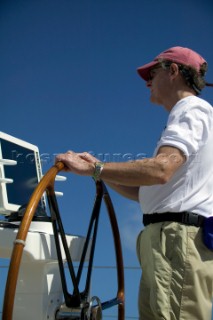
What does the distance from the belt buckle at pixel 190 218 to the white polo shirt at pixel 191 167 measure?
0.05 ft

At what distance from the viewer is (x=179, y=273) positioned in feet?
4.18

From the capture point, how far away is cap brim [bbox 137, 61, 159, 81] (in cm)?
156

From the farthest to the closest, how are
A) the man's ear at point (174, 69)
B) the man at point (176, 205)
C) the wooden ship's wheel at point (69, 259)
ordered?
1. the man's ear at point (174, 69)
2. the man at point (176, 205)
3. the wooden ship's wheel at point (69, 259)

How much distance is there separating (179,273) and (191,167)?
0.28 metres

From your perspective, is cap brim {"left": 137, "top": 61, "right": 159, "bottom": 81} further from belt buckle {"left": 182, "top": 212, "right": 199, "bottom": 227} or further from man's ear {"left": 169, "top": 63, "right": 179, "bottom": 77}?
belt buckle {"left": 182, "top": 212, "right": 199, "bottom": 227}

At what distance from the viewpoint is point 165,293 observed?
4.14 feet

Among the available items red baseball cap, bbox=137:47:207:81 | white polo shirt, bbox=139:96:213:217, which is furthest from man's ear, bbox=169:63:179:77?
white polo shirt, bbox=139:96:213:217

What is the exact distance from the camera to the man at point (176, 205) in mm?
1260

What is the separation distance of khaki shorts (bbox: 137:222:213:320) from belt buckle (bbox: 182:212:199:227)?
0.01 m

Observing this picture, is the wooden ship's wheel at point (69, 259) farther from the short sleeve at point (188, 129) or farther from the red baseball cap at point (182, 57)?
the red baseball cap at point (182, 57)

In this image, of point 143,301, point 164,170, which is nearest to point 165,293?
point 143,301

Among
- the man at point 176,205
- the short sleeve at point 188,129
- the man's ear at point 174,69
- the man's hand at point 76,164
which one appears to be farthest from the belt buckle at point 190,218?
the man's ear at point 174,69

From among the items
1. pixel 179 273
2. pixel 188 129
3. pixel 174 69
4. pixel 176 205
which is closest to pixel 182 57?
pixel 174 69

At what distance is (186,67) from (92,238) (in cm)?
60
